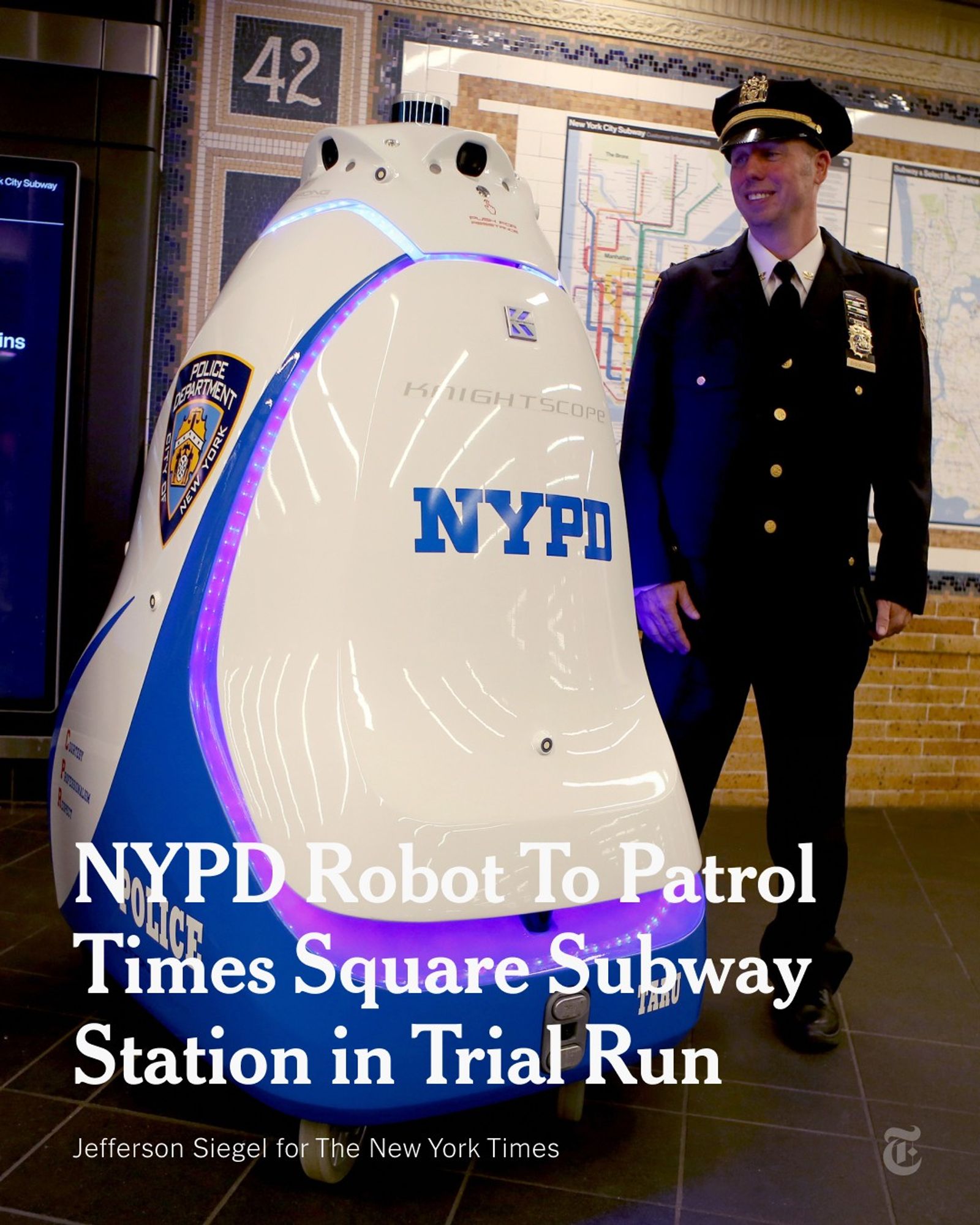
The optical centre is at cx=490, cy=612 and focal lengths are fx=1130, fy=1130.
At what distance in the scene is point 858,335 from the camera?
2.01m

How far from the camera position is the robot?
1350 millimetres

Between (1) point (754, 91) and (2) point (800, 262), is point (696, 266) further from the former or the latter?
(1) point (754, 91)

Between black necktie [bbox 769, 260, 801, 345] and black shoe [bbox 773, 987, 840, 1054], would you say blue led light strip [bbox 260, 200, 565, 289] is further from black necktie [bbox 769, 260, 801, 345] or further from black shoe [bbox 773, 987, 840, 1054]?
black shoe [bbox 773, 987, 840, 1054]

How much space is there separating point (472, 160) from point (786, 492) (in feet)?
2.56

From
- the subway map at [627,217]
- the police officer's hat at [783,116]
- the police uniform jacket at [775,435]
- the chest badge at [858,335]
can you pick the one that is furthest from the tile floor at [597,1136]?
the subway map at [627,217]

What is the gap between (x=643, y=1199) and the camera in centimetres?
148

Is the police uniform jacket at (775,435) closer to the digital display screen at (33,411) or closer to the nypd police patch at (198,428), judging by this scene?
the nypd police patch at (198,428)

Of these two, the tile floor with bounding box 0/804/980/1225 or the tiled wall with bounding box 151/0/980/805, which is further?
the tiled wall with bounding box 151/0/980/805

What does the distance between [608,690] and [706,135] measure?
2.68 m

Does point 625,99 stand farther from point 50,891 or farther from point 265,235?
point 50,891

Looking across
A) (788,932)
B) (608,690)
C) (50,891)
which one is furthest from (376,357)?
(50,891)

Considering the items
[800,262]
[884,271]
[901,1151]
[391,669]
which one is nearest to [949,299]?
[884,271]

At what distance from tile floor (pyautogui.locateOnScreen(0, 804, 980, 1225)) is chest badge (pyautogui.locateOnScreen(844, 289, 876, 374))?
1212 mm

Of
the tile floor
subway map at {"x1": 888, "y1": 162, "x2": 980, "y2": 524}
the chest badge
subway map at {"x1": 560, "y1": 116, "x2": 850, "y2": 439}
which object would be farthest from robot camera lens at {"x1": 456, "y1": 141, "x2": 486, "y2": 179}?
subway map at {"x1": 888, "y1": 162, "x2": 980, "y2": 524}
